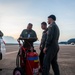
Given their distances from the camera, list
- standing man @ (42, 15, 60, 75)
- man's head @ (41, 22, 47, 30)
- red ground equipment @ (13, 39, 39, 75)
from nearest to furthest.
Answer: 1. standing man @ (42, 15, 60, 75)
2. red ground equipment @ (13, 39, 39, 75)
3. man's head @ (41, 22, 47, 30)

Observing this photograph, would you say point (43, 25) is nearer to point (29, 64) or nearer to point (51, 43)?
point (51, 43)

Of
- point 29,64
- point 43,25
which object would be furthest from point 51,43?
point 43,25

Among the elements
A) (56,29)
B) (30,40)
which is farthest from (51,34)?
(30,40)

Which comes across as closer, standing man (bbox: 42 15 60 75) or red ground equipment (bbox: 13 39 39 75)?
standing man (bbox: 42 15 60 75)

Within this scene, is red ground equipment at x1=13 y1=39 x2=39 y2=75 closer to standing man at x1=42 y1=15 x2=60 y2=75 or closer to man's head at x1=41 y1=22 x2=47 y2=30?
standing man at x1=42 y1=15 x2=60 y2=75

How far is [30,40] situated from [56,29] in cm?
98

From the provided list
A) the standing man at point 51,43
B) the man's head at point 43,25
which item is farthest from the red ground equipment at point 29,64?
the man's head at point 43,25

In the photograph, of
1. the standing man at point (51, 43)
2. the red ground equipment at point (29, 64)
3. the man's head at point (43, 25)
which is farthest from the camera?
the man's head at point (43, 25)

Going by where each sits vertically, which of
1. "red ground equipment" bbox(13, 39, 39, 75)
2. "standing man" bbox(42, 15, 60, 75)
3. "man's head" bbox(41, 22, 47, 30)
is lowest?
"red ground equipment" bbox(13, 39, 39, 75)

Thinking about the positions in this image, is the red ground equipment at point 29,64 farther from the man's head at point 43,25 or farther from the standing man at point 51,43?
the man's head at point 43,25

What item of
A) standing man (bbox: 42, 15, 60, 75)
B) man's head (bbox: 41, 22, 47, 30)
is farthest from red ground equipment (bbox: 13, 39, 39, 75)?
man's head (bbox: 41, 22, 47, 30)

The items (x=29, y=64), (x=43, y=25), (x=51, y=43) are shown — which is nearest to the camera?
(x=51, y=43)

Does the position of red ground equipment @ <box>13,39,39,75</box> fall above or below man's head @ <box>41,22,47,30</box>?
below

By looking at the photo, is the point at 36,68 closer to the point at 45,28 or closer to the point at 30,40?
the point at 30,40
